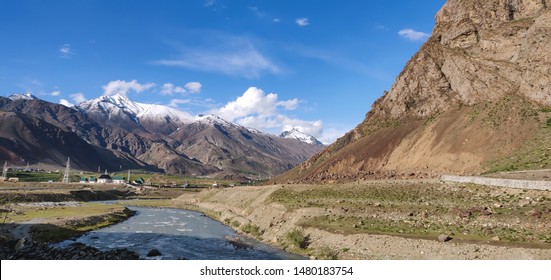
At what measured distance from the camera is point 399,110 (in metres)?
129

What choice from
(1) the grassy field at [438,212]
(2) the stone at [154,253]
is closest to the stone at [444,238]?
(1) the grassy field at [438,212]

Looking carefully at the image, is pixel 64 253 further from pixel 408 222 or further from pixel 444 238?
pixel 408 222

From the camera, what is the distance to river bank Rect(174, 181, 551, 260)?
133 ft

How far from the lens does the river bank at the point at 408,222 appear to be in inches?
1602

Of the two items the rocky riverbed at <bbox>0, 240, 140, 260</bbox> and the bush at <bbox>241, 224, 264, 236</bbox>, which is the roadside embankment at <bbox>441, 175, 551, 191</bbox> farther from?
the rocky riverbed at <bbox>0, 240, 140, 260</bbox>

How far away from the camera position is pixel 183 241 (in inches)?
2431

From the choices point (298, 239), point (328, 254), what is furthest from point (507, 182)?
point (298, 239)

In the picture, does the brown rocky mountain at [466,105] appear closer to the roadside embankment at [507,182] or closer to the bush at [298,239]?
the roadside embankment at [507,182]

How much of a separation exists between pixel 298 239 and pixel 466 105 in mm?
76662

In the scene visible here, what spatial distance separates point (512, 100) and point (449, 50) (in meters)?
36.5

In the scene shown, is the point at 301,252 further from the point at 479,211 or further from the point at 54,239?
the point at 54,239

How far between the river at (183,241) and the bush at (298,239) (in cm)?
248
